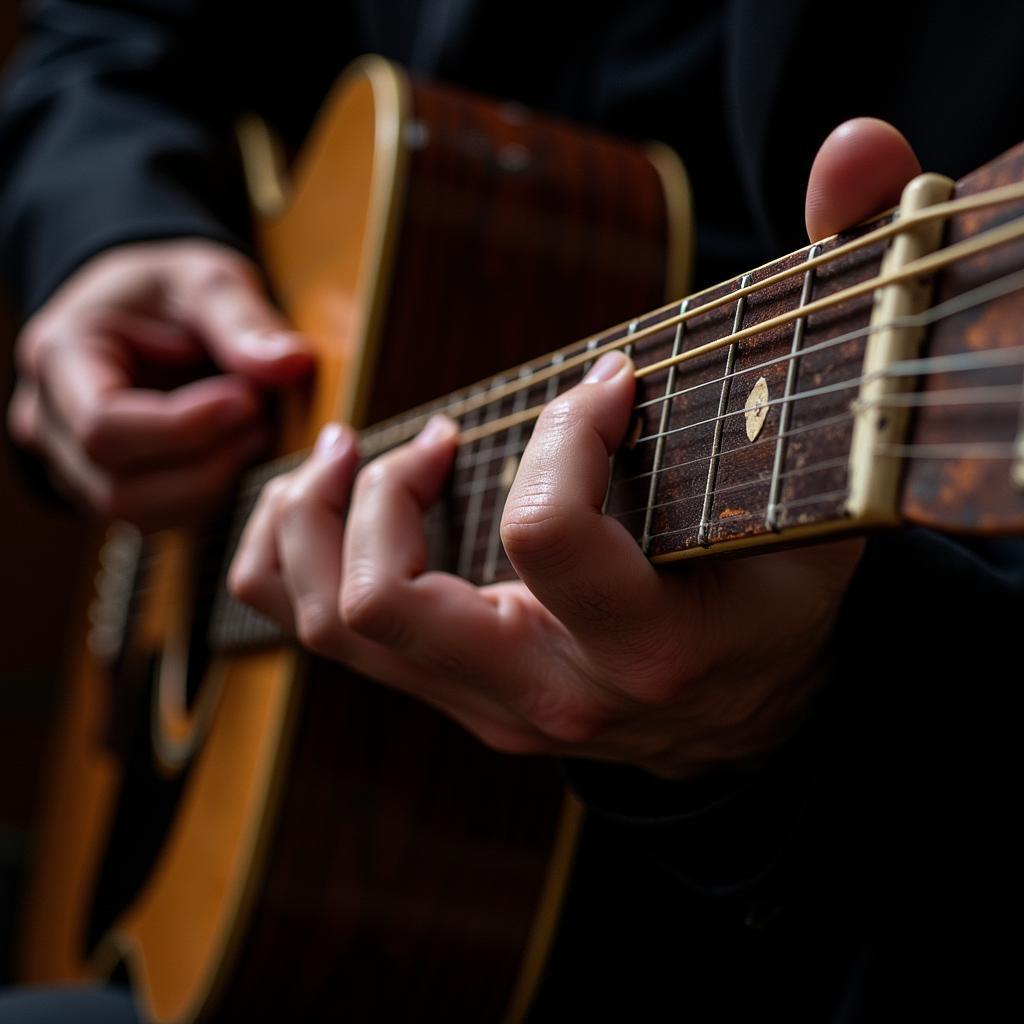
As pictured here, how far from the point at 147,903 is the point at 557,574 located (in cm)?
64

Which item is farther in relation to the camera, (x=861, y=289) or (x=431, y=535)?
(x=431, y=535)

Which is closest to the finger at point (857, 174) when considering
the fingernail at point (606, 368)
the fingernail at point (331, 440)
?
the fingernail at point (606, 368)

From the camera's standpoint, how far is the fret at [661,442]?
0.40 meters

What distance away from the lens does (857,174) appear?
1.09 feet

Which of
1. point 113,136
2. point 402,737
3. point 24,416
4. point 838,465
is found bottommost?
point 402,737

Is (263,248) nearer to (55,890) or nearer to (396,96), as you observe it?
(396,96)

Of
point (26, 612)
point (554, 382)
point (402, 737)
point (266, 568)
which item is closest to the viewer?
point (554, 382)

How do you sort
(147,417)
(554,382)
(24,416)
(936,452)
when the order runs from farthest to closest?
(24,416) → (147,417) → (554,382) → (936,452)

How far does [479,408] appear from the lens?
22.2 inches

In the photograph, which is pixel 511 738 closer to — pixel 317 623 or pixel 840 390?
pixel 317 623

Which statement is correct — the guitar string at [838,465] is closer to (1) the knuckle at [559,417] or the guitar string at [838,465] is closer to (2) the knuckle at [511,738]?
(1) the knuckle at [559,417]

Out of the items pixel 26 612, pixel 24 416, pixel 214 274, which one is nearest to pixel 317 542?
pixel 214 274

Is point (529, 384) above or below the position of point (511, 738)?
above

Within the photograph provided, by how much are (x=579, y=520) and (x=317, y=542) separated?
22cm
